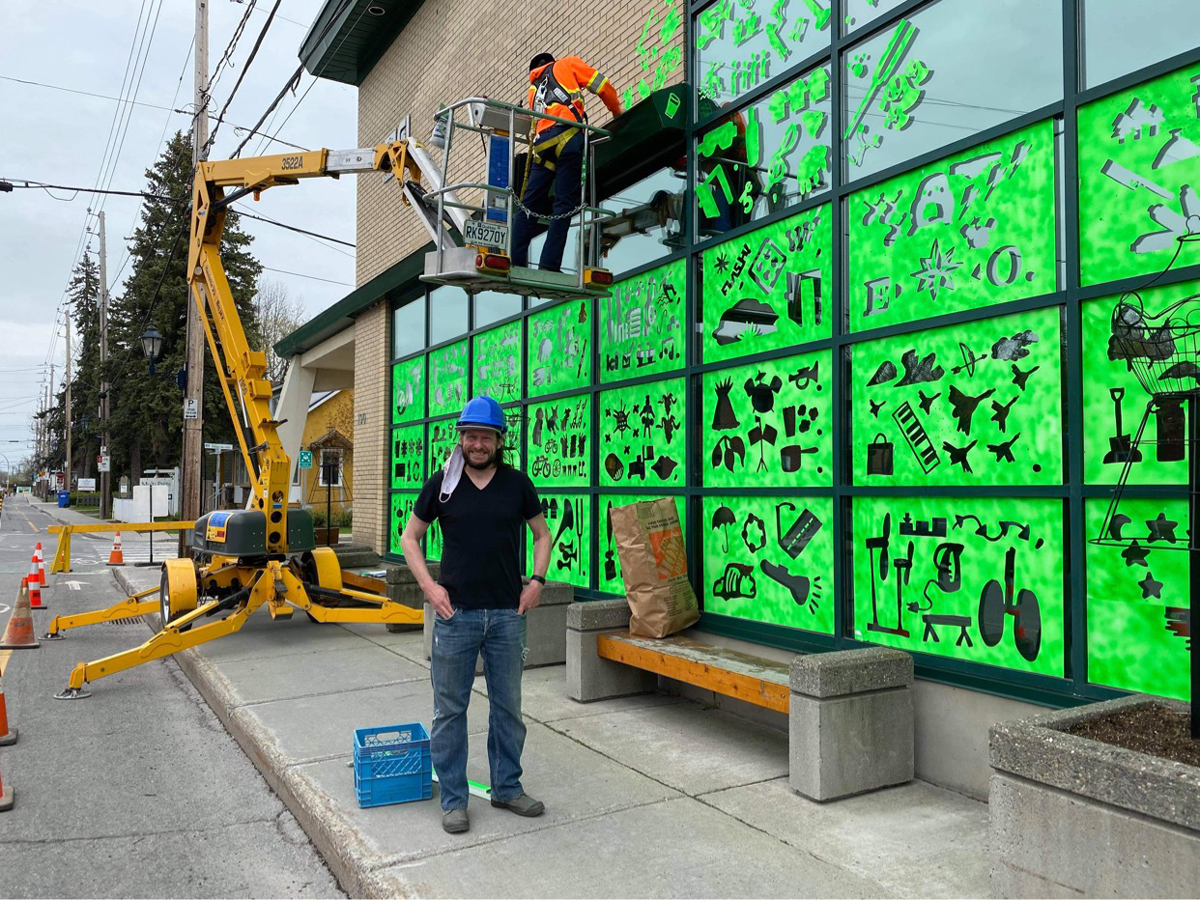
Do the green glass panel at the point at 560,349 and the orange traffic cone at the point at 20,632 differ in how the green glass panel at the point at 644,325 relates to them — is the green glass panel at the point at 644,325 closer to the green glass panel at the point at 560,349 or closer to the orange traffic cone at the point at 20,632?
the green glass panel at the point at 560,349

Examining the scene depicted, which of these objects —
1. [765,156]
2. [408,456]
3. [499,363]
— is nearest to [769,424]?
[765,156]

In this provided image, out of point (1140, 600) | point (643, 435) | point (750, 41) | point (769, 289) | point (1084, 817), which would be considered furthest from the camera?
point (643, 435)

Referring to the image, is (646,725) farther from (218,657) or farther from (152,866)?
(218,657)

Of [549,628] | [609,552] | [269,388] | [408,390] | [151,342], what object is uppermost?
[151,342]

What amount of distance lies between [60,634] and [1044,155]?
10832 millimetres

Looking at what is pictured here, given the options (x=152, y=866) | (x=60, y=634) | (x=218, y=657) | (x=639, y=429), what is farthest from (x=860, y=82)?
(x=60, y=634)

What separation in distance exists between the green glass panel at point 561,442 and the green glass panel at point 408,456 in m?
3.27

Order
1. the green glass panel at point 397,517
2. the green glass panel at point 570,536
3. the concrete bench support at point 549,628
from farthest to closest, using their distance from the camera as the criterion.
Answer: the green glass panel at point 397,517, the green glass panel at point 570,536, the concrete bench support at point 549,628

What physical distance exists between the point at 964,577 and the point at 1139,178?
207cm

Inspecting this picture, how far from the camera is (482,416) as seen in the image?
13.9 feet

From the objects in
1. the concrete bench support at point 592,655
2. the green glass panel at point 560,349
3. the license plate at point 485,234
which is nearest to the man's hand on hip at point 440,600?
the concrete bench support at point 592,655

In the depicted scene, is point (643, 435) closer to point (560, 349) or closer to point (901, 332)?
point (560, 349)

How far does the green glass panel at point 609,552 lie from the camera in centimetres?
761

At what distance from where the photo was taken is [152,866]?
4.13 metres
